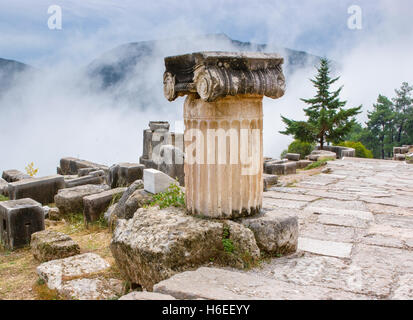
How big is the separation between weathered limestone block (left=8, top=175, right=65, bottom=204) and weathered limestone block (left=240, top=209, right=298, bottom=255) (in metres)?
5.93

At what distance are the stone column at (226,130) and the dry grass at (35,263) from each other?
1.19 m

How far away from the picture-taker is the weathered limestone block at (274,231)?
11.0 feet

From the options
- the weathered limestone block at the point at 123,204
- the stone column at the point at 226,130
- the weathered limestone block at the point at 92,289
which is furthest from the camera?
the weathered limestone block at the point at 123,204

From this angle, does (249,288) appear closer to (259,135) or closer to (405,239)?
(259,135)

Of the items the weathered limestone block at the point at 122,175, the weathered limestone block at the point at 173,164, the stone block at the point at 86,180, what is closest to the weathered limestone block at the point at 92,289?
the weathered limestone block at the point at 122,175

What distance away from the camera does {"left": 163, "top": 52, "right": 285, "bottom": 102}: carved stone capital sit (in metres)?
3.07

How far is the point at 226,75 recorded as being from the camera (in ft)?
10.1

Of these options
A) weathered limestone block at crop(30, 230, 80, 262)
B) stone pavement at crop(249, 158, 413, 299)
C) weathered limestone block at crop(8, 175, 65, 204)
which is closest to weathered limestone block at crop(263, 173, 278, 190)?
stone pavement at crop(249, 158, 413, 299)

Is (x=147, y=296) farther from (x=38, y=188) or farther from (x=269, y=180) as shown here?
(x=38, y=188)

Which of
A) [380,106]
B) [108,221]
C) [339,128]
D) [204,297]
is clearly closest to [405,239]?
[204,297]

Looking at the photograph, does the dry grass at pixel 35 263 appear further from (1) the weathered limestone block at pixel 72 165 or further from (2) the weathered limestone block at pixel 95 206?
(1) the weathered limestone block at pixel 72 165
